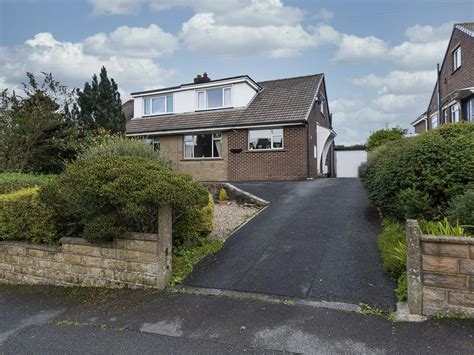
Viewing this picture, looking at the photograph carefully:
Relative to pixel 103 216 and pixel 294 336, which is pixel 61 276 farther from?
pixel 294 336

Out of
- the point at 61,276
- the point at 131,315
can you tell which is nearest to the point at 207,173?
the point at 61,276

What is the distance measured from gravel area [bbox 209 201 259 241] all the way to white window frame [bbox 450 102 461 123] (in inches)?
496

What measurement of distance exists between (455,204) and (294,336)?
119 inches

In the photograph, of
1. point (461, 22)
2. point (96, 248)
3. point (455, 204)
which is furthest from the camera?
point (461, 22)

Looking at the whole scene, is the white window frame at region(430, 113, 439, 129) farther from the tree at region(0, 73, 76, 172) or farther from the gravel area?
the tree at region(0, 73, 76, 172)

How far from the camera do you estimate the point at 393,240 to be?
213 inches

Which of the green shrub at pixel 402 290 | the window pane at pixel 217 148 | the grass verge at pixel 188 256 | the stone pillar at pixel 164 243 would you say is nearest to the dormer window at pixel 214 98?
the window pane at pixel 217 148

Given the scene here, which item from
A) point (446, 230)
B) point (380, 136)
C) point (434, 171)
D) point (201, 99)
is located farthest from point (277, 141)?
point (446, 230)

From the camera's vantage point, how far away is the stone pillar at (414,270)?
12.0 feet

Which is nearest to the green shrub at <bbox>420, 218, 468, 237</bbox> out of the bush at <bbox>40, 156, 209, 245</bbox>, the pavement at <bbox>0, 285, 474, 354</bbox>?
the pavement at <bbox>0, 285, 474, 354</bbox>

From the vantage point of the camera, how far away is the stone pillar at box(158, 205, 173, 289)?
4793mm

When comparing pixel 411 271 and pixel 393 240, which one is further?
pixel 393 240

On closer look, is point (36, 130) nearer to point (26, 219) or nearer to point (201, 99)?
point (26, 219)

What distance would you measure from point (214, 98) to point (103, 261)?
49.9 feet
